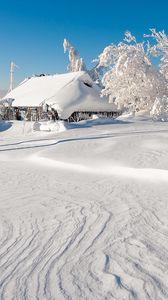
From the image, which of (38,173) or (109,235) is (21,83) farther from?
(109,235)

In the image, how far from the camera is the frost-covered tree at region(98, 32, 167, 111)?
1134cm

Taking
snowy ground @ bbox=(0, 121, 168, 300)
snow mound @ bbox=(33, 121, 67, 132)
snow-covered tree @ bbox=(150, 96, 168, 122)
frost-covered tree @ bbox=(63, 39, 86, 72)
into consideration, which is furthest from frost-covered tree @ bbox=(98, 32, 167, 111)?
frost-covered tree @ bbox=(63, 39, 86, 72)

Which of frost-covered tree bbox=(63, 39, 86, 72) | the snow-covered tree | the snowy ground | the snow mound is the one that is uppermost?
frost-covered tree bbox=(63, 39, 86, 72)

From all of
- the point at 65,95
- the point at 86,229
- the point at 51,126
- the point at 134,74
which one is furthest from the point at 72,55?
the point at 86,229

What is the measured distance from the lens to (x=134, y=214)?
5.24 metres

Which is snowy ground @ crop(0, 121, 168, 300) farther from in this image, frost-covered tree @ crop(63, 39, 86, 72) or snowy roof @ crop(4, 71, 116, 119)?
frost-covered tree @ crop(63, 39, 86, 72)

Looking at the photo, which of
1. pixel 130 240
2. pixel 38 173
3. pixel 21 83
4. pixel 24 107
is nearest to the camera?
pixel 130 240

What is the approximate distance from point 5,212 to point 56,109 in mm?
Result: 27153

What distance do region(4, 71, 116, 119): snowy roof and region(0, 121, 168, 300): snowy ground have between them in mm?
23274

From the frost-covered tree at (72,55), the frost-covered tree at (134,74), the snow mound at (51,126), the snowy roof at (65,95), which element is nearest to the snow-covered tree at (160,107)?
the frost-covered tree at (134,74)

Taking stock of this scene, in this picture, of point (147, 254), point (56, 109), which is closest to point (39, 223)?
point (147, 254)

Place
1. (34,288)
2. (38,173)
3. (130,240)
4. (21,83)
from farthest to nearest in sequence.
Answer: (21,83) < (38,173) < (130,240) < (34,288)

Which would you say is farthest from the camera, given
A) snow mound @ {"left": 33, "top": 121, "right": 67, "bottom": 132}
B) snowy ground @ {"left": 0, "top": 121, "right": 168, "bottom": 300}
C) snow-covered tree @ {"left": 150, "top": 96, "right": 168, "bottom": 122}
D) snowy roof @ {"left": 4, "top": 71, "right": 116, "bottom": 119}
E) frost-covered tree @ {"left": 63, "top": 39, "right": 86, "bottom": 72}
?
frost-covered tree @ {"left": 63, "top": 39, "right": 86, "bottom": 72}

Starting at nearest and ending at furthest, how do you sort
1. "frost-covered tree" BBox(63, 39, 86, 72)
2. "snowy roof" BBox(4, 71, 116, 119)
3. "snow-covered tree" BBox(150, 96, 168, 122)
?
"snow-covered tree" BBox(150, 96, 168, 122) < "snowy roof" BBox(4, 71, 116, 119) < "frost-covered tree" BBox(63, 39, 86, 72)
